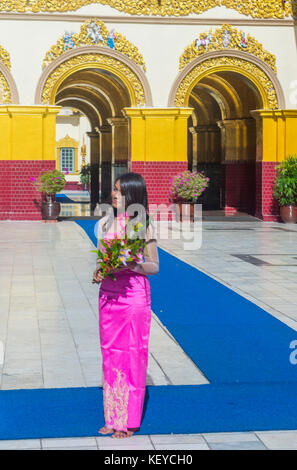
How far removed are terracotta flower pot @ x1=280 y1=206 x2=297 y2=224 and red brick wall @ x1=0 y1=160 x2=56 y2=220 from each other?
241 inches

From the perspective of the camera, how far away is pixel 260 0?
2169 centimetres

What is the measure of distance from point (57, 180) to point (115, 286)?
1574 centimetres

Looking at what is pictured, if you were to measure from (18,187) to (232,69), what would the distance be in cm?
643

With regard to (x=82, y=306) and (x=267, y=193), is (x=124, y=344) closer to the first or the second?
(x=82, y=306)

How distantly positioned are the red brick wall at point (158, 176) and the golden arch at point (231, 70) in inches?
64.7

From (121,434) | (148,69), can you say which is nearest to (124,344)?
(121,434)

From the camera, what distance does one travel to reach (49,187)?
2055 centimetres

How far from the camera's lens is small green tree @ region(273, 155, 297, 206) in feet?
69.1

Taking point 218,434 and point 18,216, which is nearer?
point 218,434

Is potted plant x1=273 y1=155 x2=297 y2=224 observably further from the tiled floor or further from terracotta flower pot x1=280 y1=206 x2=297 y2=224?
the tiled floor

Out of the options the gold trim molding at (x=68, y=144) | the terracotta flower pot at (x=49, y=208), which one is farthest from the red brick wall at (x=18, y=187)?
the gold trim molding at (x=68, y=144)

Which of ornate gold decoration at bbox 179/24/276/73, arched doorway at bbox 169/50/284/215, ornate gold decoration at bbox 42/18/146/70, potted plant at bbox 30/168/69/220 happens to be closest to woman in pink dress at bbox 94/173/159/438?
potted plant at bbox 30/168/69/220
